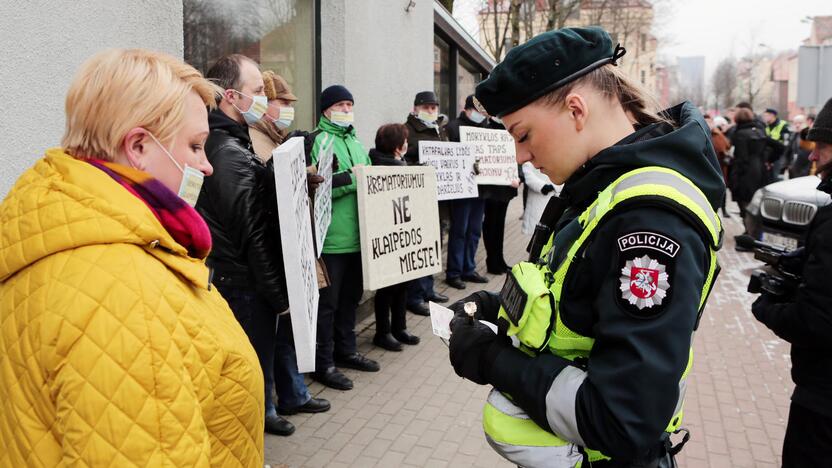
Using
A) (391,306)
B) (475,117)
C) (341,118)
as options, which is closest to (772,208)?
(475,117)

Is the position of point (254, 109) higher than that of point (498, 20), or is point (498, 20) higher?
point (498, 20)

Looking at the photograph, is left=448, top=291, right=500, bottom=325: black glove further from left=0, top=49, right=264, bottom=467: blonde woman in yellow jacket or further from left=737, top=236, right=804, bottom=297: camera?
left=737, top=236, right=804, bottom=297: camera

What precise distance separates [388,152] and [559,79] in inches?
183

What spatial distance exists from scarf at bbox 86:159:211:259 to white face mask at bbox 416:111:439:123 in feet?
20.0

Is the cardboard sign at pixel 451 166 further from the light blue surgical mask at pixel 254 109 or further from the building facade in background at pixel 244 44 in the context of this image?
the light blue surgical mask at pixel 254 109

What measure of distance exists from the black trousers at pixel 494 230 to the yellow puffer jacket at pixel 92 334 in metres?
7.64

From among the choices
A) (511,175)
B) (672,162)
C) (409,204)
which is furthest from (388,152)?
Answer: (672,162)

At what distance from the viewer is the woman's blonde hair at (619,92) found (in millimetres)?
1755

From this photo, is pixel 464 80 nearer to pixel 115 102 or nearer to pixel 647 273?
pixel 115 102

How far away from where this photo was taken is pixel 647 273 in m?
1.49

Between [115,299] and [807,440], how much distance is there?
8.67ft

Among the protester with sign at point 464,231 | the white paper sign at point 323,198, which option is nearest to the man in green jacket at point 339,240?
the white paper sign at point 323,198

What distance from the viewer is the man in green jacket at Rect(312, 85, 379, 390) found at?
208 inches

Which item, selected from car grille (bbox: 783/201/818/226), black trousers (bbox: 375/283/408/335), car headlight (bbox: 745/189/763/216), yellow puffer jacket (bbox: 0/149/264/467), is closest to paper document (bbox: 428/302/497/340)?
yellow puffer jacket (bbox: 0/149/264/467)
